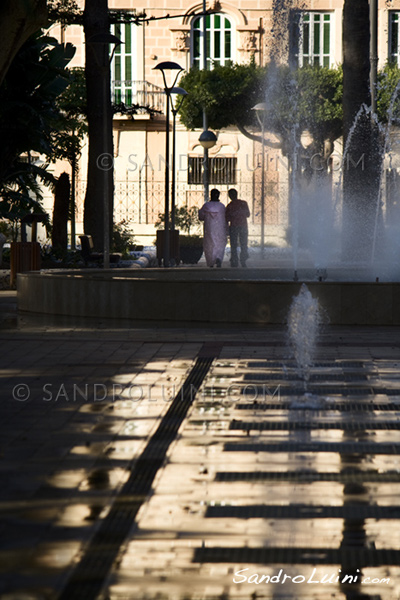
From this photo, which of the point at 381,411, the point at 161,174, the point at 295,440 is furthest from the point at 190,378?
the point at 161,174

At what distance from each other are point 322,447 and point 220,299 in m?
6.43

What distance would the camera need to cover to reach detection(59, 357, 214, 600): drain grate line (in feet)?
12.4

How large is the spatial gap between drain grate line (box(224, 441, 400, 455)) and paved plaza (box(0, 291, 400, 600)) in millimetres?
11

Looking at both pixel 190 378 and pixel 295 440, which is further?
pixel 190 378

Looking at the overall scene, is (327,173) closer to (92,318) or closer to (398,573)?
(92,318)

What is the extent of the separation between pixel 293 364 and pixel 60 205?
15008mm

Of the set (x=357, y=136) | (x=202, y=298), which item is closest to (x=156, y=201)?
(x=357, y=136)

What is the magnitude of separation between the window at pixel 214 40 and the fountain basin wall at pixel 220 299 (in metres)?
30.3

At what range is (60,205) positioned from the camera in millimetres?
23578

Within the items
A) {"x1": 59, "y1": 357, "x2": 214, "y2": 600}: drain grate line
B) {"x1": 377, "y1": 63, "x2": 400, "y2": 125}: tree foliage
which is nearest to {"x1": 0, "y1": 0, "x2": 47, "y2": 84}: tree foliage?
{"x1": 59, "y1": 357, "x2": 214, "y2": 600}: drain grate line

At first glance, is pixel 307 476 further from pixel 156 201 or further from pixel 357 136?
pixel 156 201

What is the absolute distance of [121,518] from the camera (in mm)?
4555

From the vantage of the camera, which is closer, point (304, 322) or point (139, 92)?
point (304, 322)

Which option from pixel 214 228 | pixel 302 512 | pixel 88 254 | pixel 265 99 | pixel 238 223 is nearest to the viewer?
pixel 302 512
